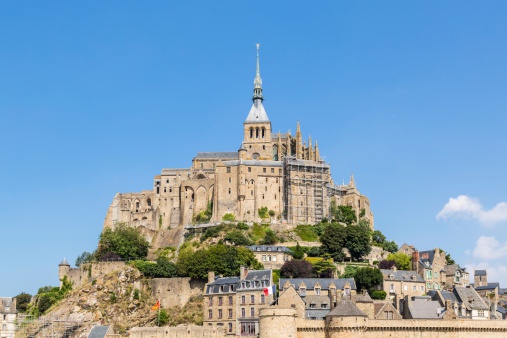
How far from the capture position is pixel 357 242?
85.2 metres

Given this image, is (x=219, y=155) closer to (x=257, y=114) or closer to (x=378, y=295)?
(x=257, y=114)

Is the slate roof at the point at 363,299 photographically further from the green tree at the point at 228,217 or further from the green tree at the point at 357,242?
the green tree at the point at 228,217

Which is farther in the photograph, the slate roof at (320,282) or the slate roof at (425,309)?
the slate roof at (320,282)

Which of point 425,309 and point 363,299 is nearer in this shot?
point 363,299

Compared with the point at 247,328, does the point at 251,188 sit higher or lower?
higher

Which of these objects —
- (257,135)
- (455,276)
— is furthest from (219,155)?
(455,276)

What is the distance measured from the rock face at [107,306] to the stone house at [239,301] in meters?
6.33

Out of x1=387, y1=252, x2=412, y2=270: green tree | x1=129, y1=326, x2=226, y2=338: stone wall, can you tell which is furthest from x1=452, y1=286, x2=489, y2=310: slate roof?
x1=129, y1=326, x2=226, y2=338: stone wall

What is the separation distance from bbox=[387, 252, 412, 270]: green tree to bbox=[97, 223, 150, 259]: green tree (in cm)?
2774

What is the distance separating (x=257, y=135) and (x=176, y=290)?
1251 inches

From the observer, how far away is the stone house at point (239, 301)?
65.0 metres

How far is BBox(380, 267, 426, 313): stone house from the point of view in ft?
244

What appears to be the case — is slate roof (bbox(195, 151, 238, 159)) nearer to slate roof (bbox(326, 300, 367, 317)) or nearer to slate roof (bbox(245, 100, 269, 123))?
slate roof (bbox(245, 100, 269, 123))

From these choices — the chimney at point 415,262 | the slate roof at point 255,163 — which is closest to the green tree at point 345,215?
the slate roof at point 255,163
